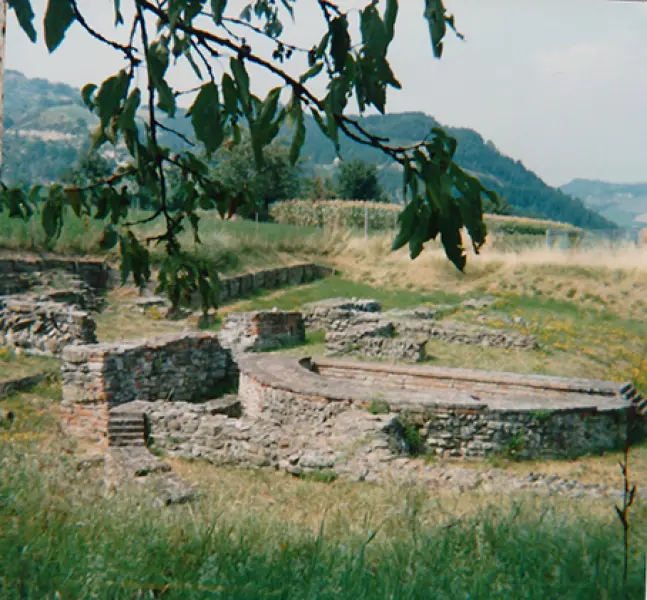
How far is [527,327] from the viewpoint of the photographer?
12.9 m

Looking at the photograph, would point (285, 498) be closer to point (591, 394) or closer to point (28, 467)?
point (28, 467)

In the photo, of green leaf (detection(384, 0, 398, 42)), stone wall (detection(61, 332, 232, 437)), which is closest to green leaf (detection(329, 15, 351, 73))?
green leaf (detection(384, 0, 398, 42))

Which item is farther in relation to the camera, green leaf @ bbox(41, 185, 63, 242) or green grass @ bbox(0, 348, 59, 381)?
green grass @ bbox(0, 348, 59, 381)

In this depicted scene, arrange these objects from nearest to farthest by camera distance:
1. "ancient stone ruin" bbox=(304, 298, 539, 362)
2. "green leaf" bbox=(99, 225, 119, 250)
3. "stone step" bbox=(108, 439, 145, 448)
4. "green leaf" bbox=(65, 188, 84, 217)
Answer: "green leaf" bbox=(65, 188, 84, 217) → "green leaf" bbox=(99, 225, 119, 250) → "stone step" bbox=(108, 439, 145, 448) → "ancient stone ruin" bbox=(304, 298, 539, 362)

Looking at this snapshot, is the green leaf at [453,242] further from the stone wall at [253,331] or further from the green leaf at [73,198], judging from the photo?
the stone wall at [253,331]

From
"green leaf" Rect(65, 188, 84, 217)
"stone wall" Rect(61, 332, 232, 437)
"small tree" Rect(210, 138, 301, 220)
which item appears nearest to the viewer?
"green leaf" Rect(65, 188, 84, 217)

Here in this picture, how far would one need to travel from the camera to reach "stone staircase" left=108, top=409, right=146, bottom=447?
8.28m

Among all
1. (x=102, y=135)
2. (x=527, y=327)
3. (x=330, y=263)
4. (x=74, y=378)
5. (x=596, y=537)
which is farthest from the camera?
(x=330, y=263)

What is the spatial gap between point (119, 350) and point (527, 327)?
7231mm

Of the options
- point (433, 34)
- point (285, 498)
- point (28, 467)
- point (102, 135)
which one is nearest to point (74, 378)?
point (285, 498)

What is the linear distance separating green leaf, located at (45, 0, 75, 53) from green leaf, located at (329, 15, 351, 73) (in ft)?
2.25

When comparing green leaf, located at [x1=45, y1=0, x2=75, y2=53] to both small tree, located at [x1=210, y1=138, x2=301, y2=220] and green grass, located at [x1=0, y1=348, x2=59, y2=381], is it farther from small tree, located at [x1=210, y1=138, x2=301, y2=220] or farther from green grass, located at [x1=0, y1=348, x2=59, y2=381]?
green grass, located at [x1=0, y1=348, x2=59, y2=381]

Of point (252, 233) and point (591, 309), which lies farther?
point (252, 233)

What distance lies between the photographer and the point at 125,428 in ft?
27.3
